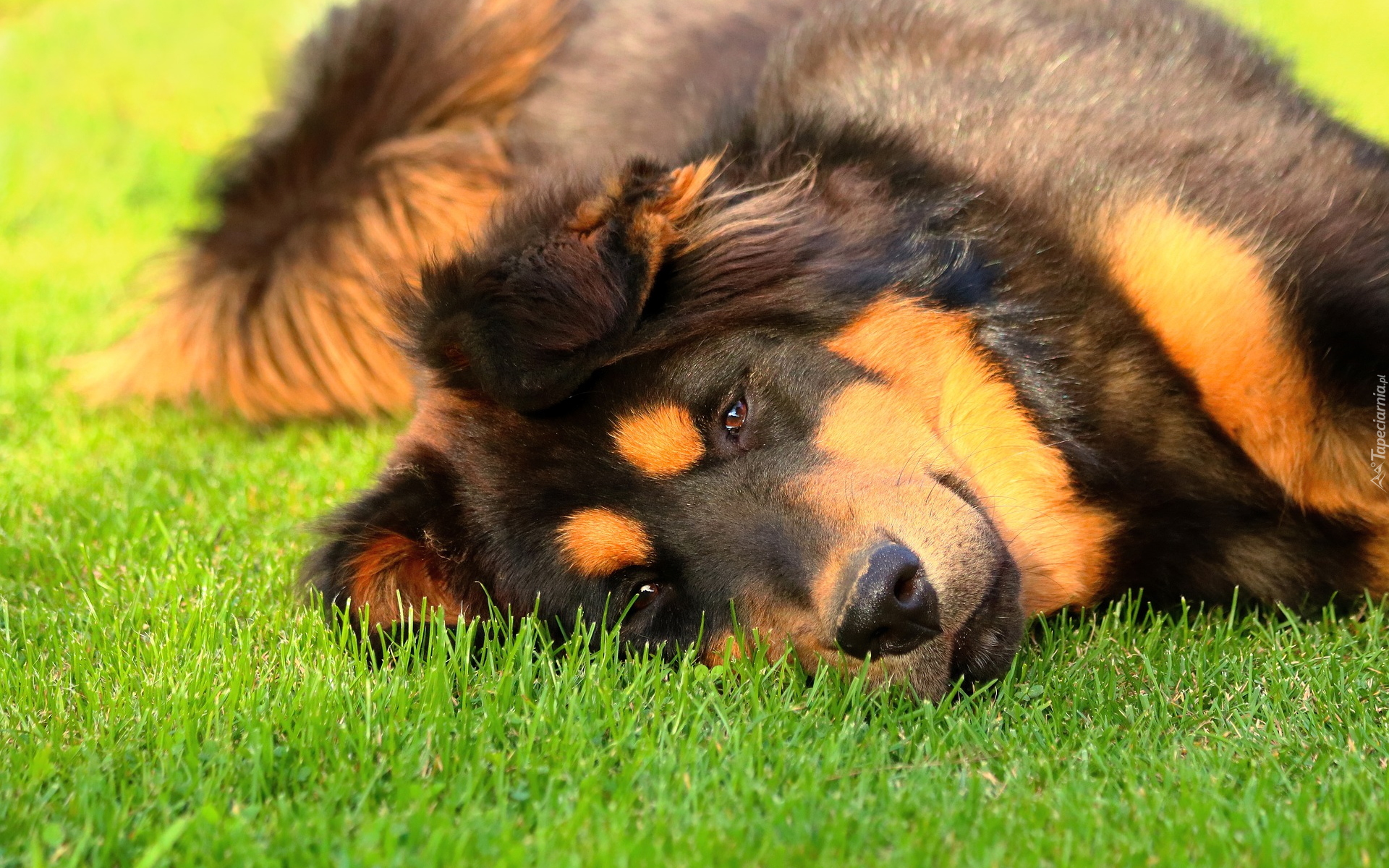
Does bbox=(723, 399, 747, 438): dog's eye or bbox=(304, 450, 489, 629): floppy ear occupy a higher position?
bbox=(723, 399, 747, 438): dog's eye

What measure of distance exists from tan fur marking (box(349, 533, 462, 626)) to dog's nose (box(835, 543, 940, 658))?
1024mm

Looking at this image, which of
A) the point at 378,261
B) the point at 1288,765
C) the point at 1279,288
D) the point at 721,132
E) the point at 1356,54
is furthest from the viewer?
the point at 1356,54

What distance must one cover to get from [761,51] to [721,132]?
930 mm

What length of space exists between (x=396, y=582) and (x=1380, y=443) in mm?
2257

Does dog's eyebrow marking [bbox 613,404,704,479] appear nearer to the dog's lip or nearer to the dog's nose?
the dog's nose

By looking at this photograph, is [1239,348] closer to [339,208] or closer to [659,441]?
[659,441]

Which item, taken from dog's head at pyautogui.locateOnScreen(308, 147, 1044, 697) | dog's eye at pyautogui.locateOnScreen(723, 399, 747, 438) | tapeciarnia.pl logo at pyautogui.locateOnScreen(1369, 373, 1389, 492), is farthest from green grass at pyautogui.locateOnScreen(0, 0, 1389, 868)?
dog's eye at pyautogui.locateOnScreen(723, 399, 747, 438)

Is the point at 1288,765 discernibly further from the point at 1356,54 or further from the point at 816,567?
the point at 1356,54

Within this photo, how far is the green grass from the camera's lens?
212cm

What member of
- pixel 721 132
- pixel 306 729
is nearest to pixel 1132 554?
pixel 721 132

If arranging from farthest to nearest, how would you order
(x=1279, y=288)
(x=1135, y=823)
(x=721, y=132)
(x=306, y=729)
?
(x=721, y=132), (x=1279, y=288), (x=306, y=729), (x=1135, y=823)

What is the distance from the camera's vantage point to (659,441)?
2.84 meters

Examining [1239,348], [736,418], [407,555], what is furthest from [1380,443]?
[407,555]

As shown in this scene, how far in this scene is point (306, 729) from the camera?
98.3 inches
